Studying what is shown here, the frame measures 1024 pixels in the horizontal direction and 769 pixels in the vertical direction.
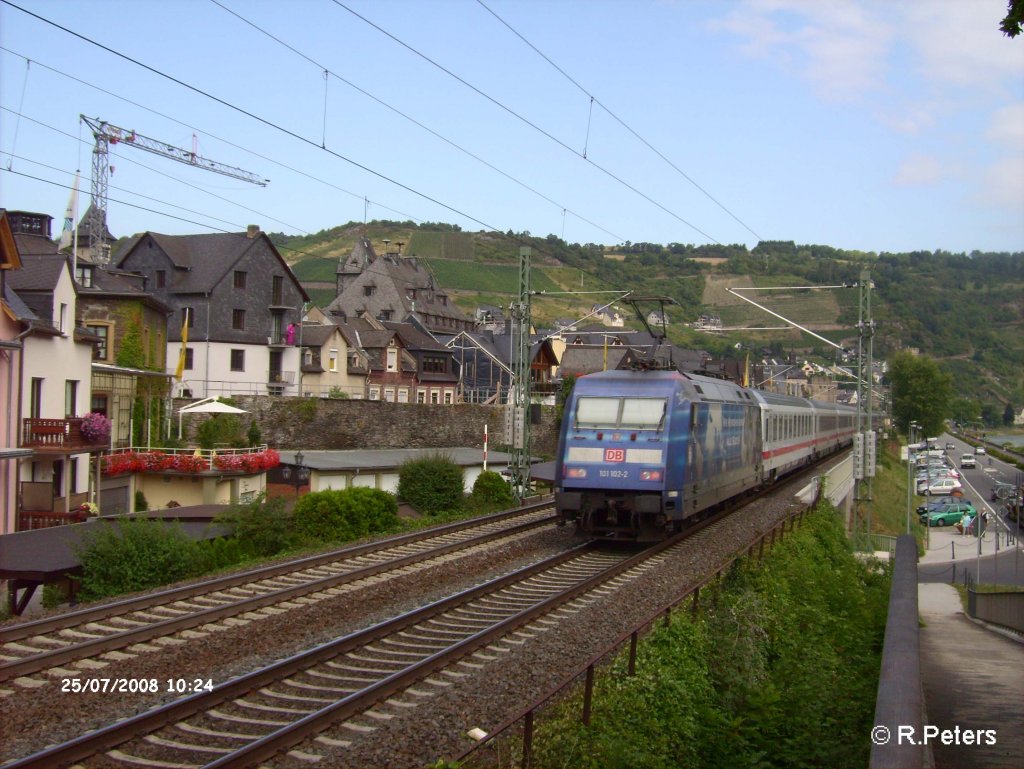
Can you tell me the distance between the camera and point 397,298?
91.4 meters

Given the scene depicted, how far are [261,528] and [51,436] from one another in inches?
389

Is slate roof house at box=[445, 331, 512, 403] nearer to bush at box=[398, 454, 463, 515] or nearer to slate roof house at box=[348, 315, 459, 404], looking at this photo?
slate roof house at box=[348, 315, 459, 404]

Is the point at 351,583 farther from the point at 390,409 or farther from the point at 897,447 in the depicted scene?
the point at 897,447

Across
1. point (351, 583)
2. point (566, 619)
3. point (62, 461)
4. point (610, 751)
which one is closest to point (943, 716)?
point (566, 619)

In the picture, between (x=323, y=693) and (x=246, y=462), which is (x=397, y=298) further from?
(x=323, y=693)

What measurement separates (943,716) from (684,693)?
3347mm

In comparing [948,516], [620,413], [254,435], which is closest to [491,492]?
[620,413]

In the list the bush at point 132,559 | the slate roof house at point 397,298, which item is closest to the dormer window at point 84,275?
the bush at point 132,559

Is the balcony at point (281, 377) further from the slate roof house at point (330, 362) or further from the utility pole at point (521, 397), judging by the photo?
the utility pole at point (521, 397)

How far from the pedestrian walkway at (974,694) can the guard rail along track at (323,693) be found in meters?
4.56

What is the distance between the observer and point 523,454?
27781mm

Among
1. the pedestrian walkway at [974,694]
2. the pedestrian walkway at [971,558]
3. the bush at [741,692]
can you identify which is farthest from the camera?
the pedestrian walkway at [971,558]

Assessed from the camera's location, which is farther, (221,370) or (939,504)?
(939,504)

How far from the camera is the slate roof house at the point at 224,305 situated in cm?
5194
